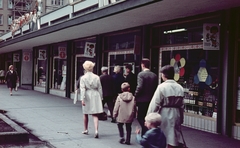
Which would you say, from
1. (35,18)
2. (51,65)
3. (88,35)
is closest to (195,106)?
(88,35)

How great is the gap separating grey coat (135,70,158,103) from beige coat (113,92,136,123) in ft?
0.68

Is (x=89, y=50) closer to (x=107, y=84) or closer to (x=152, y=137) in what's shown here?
(x=107, y=84)

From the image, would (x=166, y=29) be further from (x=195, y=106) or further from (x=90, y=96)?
(x=90, y=96)

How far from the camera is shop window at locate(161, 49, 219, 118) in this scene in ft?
30.6

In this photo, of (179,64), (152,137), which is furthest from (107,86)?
(152,137)

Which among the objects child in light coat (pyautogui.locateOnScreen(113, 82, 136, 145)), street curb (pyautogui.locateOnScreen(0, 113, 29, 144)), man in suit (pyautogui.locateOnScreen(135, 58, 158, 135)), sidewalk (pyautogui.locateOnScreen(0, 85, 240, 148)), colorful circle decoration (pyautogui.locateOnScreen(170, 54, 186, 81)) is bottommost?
sidewalk (pyautogui.locateOnScreen(0, 85, 240, 148))

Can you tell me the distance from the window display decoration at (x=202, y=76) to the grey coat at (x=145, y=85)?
2.92m

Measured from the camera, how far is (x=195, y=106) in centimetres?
998

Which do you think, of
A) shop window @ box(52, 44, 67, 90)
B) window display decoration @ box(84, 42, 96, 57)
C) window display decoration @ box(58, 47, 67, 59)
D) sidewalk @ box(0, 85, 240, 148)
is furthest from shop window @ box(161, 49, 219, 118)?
shop window @ box(52, 44, 67, 90)

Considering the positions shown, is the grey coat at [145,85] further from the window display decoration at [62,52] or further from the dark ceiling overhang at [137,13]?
Answer: the window display decoration at [62,52]

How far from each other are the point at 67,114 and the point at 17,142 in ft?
14.2

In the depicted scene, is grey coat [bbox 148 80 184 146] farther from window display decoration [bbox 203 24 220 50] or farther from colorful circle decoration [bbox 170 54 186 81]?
colorful circle decoration [bbox 170 54 186 81]

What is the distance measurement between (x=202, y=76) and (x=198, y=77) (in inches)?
6.5

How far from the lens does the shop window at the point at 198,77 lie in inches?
367
